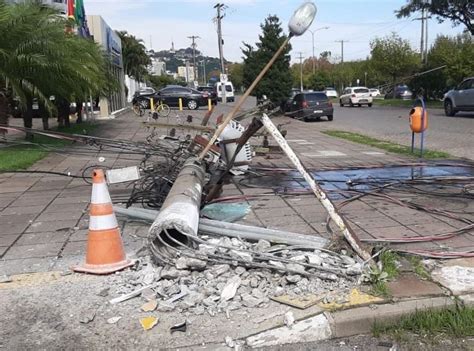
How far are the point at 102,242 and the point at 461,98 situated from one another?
23.6 meters

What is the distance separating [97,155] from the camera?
468 inches

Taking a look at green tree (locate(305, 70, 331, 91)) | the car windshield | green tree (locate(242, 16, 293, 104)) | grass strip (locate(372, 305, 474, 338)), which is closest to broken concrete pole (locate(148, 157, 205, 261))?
grass strip (locate(372, 305, 474, 338))

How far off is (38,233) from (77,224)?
47 cm

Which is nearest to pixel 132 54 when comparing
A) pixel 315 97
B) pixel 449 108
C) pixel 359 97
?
pixel 359 97

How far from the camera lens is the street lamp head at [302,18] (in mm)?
4879

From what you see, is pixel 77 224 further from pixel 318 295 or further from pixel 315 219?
pixel 318 295

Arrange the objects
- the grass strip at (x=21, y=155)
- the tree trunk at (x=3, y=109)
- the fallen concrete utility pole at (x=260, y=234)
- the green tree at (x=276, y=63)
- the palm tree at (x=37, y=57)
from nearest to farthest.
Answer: the fallen concrete utility pole at (x=260, y=234) < the grass strip at (x=21, y=155) < the palm tree at (x=37, y=57) < the tree trunk at (x=3, y=109) < the green tree at (x=276, y=63)

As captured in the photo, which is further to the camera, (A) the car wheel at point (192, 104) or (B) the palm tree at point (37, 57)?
(A) the car wheel at point (192, 104)

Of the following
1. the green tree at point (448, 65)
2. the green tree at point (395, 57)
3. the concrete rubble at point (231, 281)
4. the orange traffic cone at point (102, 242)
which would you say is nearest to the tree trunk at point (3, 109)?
the orange traffic cone at point (102, 242)

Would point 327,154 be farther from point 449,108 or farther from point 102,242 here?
point 449,108

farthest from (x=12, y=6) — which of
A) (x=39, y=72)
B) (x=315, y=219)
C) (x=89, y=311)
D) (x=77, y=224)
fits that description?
(x=89, y=311)

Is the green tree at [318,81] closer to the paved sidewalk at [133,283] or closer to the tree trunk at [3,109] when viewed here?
the tree trunk at [3,109]

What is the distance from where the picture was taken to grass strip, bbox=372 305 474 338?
3664mm

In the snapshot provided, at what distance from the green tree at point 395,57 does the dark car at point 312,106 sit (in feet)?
86.5
